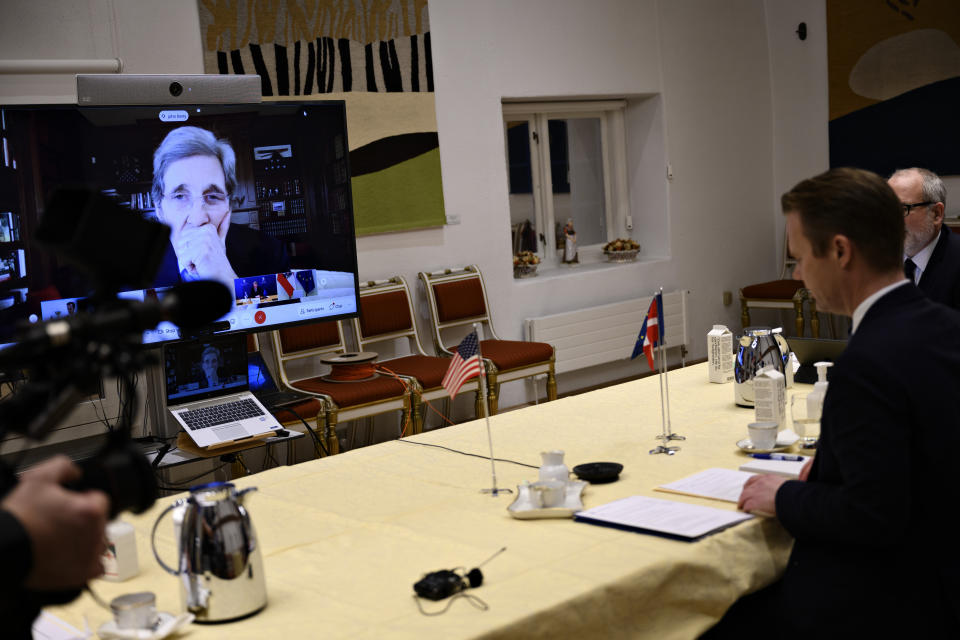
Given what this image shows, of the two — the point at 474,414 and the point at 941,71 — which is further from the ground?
the point at 941,71

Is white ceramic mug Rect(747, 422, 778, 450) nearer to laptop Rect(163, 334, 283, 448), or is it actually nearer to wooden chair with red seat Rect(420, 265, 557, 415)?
laptop Rect(163, 334, 283, 448)

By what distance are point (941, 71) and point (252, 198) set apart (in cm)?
560

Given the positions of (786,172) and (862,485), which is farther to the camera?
(786,172)

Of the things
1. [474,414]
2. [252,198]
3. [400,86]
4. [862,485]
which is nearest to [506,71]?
[400,86]

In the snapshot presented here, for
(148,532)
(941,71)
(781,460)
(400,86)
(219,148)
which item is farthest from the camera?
(941,71)

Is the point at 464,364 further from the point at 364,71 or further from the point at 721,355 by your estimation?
the point at 364,71

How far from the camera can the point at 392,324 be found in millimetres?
5660

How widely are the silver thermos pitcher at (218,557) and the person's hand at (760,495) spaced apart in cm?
97

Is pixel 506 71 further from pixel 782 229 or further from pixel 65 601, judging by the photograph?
pixel 65 601

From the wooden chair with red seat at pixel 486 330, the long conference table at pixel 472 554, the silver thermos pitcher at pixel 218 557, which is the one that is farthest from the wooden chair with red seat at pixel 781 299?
the silver thermos pitcher at pixel 218 557

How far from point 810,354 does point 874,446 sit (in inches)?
66.8

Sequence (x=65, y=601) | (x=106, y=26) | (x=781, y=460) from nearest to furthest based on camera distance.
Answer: (x=65, y=601), (x=781, y=460), (x=106, y=26)

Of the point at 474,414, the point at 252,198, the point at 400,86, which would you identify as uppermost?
the point at 400,86

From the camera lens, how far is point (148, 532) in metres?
2.15
